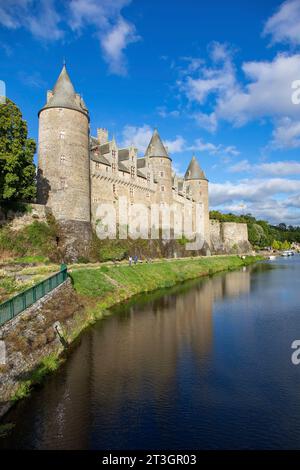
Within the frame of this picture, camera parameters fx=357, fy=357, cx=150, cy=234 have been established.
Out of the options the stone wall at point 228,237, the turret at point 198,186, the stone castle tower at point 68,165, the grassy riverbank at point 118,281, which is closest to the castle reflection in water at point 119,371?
the grassy riverbank at point 118,281

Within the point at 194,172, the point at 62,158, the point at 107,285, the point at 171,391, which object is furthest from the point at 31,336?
the point at 194,172

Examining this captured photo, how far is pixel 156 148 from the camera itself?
167 ft

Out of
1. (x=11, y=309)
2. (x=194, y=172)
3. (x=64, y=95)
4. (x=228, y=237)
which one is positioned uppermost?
(x=194, y=172)

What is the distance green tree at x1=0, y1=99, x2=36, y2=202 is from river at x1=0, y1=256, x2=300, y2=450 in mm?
12936

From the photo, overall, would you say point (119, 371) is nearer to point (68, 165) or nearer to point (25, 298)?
point (25, 298)

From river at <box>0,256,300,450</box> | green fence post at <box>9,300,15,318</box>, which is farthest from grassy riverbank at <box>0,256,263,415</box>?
green fence post at <box>9,300,15,318</box>

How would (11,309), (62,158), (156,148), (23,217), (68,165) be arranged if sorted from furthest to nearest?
1. (156,148)
2. (68,165)
3. (62,158)
4. (23,217)
5. (11,309)

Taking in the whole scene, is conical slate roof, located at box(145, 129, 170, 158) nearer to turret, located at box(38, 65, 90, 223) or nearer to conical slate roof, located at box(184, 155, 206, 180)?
conical slate roof, located at box(184, 155, 206, 180)

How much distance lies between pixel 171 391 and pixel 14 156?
19943 mm

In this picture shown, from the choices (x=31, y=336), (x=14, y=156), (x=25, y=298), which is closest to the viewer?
(x=31, y=336)

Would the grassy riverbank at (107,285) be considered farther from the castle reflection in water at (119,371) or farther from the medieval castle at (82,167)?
the medieval castle at (82,167)

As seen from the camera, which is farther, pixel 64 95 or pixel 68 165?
pixel 64 95

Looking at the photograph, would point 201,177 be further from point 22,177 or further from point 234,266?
point 22,177

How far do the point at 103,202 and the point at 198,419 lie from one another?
3147 cm
